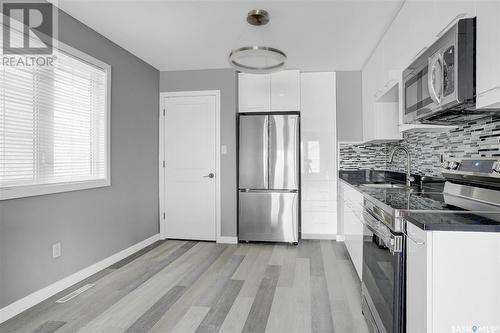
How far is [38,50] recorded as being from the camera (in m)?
2.53

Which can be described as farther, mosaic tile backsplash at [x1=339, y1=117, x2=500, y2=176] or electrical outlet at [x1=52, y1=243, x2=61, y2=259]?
electrical outlet at [x1=52, y1=243, x2=61, y2=259]

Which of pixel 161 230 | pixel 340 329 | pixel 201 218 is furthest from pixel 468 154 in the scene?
pixel 161 230

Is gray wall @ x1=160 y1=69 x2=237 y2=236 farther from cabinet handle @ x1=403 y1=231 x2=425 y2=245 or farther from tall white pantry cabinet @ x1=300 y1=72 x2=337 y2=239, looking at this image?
cabinet handle @ x1=403 y1=231 x2=425 y2=245

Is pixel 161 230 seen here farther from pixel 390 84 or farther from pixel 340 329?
pixel 390 84

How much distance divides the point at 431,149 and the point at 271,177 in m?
1.95

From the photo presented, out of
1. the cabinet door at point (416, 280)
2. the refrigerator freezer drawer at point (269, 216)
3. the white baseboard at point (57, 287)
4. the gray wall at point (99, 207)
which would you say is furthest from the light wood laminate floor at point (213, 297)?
the cabinet door at point (416, 280)

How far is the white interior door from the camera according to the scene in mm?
4402

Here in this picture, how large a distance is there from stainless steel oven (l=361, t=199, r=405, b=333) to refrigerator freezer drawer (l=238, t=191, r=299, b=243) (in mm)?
1988

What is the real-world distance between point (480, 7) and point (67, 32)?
3011 mm

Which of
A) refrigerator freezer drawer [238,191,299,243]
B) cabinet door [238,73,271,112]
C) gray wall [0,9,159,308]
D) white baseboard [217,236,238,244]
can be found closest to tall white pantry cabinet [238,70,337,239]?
cabinet door [238,73,271,112]

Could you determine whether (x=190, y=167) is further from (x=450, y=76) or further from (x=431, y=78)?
(x=450, y=76)

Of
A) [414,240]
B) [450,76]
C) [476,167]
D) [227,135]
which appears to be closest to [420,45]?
[450,76]

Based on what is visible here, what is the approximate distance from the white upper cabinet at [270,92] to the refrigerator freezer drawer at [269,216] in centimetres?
119

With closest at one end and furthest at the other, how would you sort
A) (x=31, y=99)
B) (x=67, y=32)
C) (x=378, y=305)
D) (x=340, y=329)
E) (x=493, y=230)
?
(x=493, y=230) < (x=378, y=305) < (x=340, y=329) < (x=31, y=99) < (x=67, y=32)
